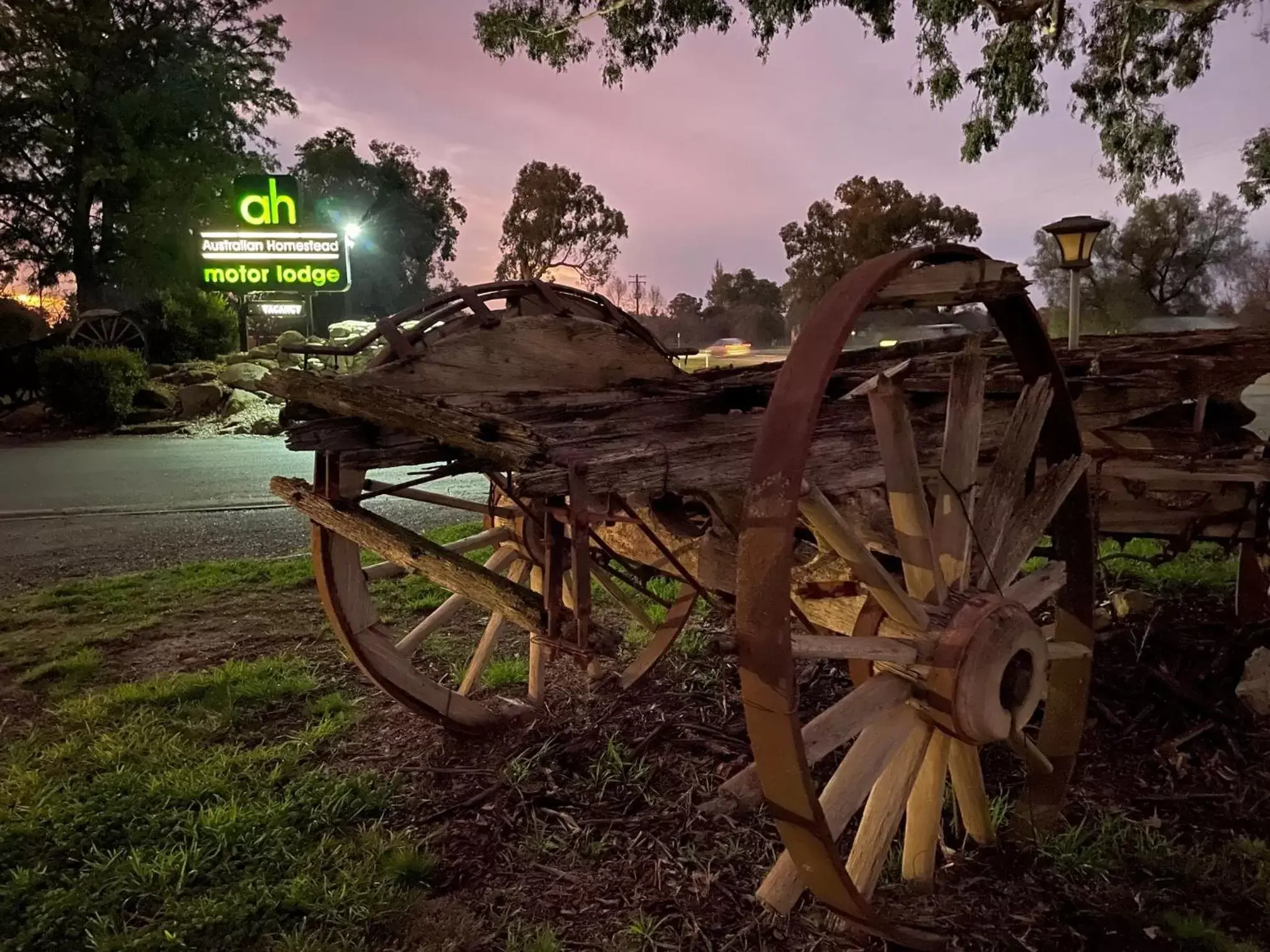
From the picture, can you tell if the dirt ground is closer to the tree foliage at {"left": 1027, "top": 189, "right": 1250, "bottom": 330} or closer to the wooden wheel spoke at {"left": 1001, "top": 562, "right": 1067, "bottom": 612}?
the wooden wheel spoke at {"left": 1001, "top": 562, "right": 1067, "bottom": 612}

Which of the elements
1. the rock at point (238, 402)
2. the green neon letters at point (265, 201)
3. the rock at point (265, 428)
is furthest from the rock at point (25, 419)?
the green neon letters at point (265, 201)

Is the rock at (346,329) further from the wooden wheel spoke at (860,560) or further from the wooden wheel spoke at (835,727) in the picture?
the wooden wheel spoke at (835,727)

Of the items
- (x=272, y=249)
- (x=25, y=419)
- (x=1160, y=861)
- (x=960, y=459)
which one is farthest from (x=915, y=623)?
(x=272, y=249)

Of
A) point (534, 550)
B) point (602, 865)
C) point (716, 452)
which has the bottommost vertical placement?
point (602, 865)

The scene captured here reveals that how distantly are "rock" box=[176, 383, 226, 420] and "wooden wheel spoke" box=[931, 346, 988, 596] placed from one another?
1673cm

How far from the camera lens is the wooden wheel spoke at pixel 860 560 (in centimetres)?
188

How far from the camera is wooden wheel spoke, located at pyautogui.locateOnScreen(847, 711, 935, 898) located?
2.00m

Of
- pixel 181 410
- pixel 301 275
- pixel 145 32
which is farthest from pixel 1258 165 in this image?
pixel 145 32

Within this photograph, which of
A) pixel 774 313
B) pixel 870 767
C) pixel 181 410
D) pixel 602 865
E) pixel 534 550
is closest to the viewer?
pixel 870 767

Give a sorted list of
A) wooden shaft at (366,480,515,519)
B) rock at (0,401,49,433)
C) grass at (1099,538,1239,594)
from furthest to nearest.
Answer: rock at (0,401,49,433) → grass at (1099,538,1239,594) → wooden shaft at (366,480,515,519)

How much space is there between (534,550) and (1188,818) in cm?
250

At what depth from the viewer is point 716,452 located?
2035 mm

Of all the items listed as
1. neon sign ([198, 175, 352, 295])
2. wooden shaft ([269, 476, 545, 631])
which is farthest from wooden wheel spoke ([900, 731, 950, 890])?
neon sign ([198, 175, 352, 295])

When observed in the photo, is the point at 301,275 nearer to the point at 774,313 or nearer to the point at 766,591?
the point at 774,313
